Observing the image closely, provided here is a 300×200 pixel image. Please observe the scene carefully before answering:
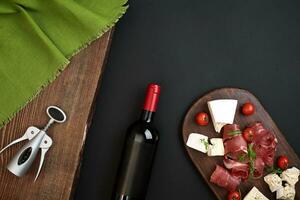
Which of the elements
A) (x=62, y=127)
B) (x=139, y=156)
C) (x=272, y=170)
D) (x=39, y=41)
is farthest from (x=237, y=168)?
(x=39, y=41)

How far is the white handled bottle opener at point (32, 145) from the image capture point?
1.17 meters

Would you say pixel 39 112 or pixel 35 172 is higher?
pixel 39 112

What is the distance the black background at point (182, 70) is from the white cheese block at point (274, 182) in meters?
0.15

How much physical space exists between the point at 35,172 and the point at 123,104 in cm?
38

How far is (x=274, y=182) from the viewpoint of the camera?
1.29m

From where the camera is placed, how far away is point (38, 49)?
1.25m

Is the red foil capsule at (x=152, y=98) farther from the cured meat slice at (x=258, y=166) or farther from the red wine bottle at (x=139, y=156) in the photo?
the cured meat slice at (x=258, y=166)

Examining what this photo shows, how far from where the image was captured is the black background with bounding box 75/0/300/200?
134 cm

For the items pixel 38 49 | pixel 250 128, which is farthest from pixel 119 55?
pixel 250 128

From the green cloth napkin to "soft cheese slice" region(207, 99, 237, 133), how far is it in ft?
1.48

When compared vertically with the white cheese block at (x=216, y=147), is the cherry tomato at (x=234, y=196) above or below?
below

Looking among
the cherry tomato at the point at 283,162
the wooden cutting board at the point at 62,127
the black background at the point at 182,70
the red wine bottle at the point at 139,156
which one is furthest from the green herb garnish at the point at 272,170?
the wooden cutting board at the point at 62,127

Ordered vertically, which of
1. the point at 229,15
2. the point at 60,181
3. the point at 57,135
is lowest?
the point at 60,181

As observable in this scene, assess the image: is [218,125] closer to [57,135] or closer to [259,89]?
[259,89]
